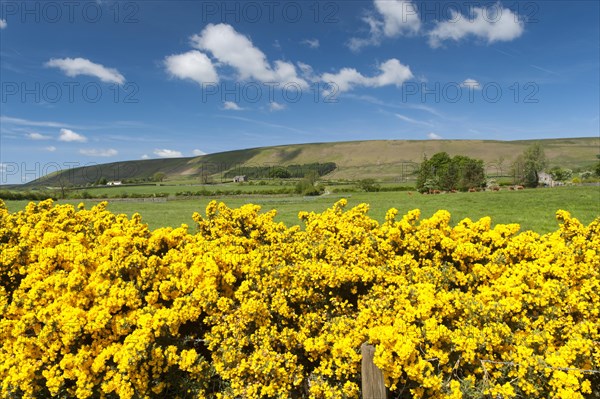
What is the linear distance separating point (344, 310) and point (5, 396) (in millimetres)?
4900

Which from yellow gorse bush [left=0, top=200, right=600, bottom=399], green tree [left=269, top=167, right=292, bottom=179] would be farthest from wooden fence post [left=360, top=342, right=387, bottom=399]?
green tree [left=269, top=167, right=292, bottom=179]

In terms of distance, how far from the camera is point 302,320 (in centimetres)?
517

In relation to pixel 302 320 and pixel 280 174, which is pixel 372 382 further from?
pixel 280 174

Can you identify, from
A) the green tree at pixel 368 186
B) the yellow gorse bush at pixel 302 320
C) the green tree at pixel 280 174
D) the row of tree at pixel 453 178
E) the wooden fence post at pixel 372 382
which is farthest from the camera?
the green tree at pixel 280 174

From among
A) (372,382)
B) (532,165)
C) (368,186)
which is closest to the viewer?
(372,382)

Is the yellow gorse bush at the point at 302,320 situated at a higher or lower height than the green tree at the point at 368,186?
lower

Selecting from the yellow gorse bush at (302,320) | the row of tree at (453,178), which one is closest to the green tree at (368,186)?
the row of tree at (453,178)

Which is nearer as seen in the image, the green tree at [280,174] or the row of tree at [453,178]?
the row of tree at [453,178]

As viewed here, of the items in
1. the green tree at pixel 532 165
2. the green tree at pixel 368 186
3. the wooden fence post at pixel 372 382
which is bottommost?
the wooden fence post at pixel 372 382

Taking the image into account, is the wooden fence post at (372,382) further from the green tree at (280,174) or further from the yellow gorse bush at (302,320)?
the green tree at (280,174)

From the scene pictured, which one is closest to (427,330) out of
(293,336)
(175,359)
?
(293,336)

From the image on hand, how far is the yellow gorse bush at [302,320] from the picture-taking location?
419cm

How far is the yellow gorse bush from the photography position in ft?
13.7

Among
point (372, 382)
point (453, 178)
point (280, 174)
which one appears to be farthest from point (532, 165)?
point (280, 174)
